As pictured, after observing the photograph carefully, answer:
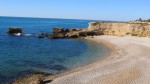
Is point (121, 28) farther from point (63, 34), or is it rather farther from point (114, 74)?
point (114, 74)

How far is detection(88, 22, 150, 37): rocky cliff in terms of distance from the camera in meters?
73.4

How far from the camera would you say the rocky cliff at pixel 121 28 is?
241ft

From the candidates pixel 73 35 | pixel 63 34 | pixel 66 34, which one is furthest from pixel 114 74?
pixel 63 34

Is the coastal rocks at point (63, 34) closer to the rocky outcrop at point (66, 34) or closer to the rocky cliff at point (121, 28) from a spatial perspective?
the rocky outcrop at point (66, 34)

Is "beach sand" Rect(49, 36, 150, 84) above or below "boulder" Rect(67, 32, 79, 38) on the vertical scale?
above

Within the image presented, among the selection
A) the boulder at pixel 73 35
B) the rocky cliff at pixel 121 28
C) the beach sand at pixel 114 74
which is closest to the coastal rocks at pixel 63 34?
the boulder at pixel 73 35

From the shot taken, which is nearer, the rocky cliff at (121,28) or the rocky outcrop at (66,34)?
the rocky cliff at (121,28)

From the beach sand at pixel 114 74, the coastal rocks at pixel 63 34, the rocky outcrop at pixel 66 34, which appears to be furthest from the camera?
the rocky outcrop at pixel 66 34

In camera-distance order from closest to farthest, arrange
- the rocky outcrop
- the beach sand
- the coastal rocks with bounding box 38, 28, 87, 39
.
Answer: the beach sand < the coastal rocks with bounding box 38, 28, 87, 39 < the rocky outcrop

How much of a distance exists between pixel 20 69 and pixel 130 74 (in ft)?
45.4

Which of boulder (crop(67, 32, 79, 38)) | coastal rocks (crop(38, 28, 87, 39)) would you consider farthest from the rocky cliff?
boulder (crop(67, 32, 79, 38))

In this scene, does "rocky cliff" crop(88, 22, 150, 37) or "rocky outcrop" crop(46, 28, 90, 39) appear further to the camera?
"rocky outcrop" crop(46, 28, 90, 39)

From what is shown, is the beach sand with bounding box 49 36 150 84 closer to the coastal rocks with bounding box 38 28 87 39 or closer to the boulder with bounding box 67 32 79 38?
the boulder with bounding box 67 32 79 38

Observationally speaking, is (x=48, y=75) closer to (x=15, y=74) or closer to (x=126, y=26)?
(x=15, y=74)
